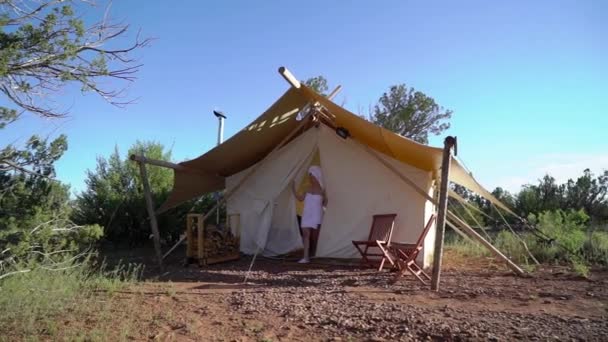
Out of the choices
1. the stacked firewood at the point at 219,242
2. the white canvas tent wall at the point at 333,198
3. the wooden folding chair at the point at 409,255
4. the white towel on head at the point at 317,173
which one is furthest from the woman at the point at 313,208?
the wooden folding chair at the point at 409,255

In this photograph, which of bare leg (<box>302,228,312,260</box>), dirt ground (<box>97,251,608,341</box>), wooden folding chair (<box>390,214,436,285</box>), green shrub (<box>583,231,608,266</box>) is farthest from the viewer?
bare leg (<box>302,228,312,260</box>)

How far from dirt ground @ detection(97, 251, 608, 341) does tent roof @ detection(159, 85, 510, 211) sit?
1.56m

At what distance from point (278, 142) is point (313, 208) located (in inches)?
57.2

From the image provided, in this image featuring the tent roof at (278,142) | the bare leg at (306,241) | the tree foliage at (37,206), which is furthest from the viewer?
the bare leg at (306,241)

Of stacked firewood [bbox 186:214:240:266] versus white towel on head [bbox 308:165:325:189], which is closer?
stacked firewood [bbox 186:214:240:266]

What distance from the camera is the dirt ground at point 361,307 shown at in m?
2.96

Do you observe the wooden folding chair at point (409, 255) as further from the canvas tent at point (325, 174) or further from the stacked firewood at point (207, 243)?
the stacked firewood at point (207, 243)

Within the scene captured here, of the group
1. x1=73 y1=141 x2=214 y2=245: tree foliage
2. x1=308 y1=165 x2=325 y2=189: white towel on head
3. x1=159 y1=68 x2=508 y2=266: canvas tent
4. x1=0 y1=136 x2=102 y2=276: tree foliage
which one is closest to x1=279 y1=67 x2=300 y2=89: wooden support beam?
x1=159 y1=68 x2=508 y2=266: canvas tent

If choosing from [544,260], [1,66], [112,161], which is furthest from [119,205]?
[544,260]

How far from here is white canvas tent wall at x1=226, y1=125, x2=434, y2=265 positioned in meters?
6.41

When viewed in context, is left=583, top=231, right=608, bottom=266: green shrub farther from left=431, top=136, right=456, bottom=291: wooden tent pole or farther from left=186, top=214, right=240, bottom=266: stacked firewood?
left=186, top=214, right=240, bottom=266: stacked firewood

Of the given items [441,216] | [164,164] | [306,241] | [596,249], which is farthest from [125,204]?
[596,249]

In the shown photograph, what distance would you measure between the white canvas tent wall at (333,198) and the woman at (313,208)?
0.95 feet

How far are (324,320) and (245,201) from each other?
458 centimetres
